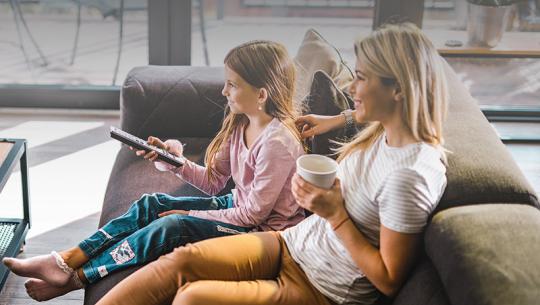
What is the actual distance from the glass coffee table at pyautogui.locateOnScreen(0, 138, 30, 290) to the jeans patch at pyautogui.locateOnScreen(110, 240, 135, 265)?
1.68 feet

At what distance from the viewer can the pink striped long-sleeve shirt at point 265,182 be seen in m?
1.91

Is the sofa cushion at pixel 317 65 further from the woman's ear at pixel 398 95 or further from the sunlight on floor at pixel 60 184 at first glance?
the sunlight on floor at pixel 60 184

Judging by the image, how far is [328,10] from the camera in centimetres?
353

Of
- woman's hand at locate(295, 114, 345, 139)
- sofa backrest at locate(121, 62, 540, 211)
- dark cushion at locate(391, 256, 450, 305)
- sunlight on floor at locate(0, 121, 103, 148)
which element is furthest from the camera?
sunlight on floor at locate(0, 121, 103, 148)

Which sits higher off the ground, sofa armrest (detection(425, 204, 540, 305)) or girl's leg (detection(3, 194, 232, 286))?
sofa armrest (detection(425, 204, 540, 305))

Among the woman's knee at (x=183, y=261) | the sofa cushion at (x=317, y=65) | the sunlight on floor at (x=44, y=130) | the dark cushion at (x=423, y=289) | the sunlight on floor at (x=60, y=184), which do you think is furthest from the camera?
the sunlight on floor at (x=44, y=130)

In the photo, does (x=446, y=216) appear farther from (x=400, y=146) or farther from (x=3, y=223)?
(x=3, y=223)

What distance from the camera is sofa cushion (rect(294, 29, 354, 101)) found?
2207 millimetres

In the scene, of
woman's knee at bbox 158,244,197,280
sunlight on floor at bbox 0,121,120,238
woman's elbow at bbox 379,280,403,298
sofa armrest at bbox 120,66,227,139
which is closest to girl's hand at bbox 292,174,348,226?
woman's elbow at bbox 379,280,403,298

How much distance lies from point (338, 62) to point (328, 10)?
1.32m

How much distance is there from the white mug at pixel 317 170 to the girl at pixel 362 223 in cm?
2

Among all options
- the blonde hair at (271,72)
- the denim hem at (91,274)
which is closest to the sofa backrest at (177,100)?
the blonde hair at (271,72)

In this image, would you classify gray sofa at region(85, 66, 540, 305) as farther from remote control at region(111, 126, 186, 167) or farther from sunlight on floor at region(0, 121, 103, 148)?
sunlight on floor at region(0, 121, 103, 148)

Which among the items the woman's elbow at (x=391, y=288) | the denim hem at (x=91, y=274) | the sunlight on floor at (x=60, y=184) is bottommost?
the sunlight on floor at (x=60, y=184)
